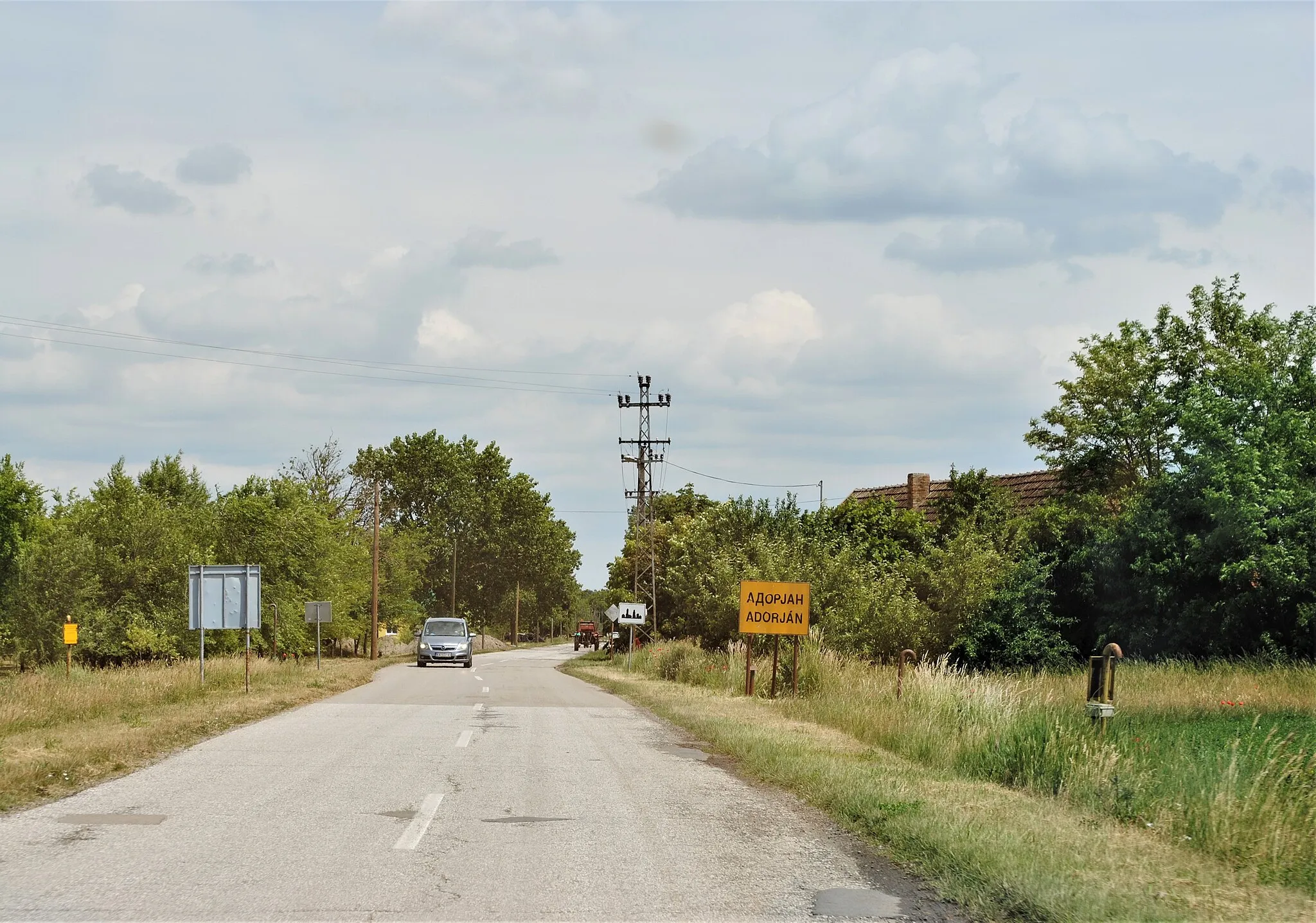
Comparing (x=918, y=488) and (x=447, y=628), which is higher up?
(x=918, y=488)

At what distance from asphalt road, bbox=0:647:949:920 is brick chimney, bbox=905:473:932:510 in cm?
4536

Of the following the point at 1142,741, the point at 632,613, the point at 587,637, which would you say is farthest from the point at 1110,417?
the point at 587,637

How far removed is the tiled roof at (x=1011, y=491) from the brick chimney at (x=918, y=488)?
0.13 metres

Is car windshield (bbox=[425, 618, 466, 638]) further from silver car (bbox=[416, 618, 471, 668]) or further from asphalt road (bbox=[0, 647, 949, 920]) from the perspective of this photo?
asphalt road (bbox=[0, 647, 949, 920])

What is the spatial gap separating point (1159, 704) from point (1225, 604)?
8.94 m

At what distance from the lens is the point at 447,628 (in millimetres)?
52500

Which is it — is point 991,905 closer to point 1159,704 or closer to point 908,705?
point 908,705

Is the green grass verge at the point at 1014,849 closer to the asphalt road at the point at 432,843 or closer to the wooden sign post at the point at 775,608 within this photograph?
the asphalt road at the point at 432,843

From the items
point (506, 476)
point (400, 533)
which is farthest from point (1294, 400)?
point (506, 476)

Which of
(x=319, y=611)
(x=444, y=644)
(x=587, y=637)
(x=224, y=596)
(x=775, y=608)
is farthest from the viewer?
(x=587, y=637)

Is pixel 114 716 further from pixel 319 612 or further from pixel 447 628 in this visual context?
pixel 447 628

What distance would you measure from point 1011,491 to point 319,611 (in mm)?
27566

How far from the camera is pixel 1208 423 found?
33906mm

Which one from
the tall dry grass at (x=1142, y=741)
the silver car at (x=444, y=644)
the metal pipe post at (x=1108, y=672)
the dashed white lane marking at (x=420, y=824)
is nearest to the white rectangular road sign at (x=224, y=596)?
the tall dry grass at (x=1142, y=741)
